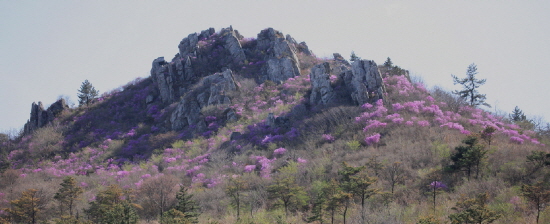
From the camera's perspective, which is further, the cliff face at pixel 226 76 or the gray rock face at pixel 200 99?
the gray rock face at pixel 200 99

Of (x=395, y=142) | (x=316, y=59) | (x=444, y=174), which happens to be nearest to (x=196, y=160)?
(x=395, y=142)

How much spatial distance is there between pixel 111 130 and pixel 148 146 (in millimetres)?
7515

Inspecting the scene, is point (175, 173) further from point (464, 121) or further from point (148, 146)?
point (464, 121)

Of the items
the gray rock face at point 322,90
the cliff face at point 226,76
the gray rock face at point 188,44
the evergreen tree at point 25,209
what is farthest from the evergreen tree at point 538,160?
the gray rock face at point 188,44

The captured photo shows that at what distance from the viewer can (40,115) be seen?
37.8 m

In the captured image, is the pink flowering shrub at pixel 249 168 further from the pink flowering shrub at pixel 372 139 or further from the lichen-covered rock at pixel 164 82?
the lichen-covered rock at pixel 164 82

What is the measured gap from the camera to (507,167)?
13508 mm

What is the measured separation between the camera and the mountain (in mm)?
12539

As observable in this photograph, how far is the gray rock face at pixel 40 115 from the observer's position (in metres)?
37.4

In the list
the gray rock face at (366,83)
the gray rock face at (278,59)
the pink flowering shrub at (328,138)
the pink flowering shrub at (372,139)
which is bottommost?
the pink flowering shrub at (372,139)

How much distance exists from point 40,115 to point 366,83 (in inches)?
1426

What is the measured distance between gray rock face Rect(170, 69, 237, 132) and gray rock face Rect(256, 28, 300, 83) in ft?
15.8

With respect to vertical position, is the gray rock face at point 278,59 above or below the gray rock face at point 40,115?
above

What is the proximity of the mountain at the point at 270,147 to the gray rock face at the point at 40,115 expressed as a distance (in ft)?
0.56
